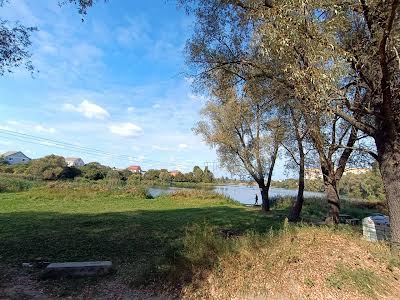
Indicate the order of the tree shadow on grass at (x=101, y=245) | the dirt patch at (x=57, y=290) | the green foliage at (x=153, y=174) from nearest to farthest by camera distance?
the dirt patch at (x=57, y=290), the tree shadow on grass at (x=101, y=245), the green foliage at (x=153, y=174)

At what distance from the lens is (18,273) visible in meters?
6.38

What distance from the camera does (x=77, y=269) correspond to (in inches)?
243

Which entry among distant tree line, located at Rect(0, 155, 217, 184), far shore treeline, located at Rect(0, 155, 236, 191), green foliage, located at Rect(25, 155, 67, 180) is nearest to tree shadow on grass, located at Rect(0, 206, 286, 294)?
far shore treeline, located at Rect(0, 155, 236, 191)

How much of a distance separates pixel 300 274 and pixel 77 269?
3.80 meters

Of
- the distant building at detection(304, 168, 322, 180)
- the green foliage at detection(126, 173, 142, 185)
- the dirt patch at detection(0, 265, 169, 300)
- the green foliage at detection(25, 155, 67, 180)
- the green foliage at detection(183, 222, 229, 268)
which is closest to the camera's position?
the dirt patch at detection(0, 265, 169, 300)

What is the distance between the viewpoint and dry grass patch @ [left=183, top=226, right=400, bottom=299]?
528 cm

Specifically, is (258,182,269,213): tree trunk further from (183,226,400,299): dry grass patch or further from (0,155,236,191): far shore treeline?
(0,155,236,191): far shore treeline

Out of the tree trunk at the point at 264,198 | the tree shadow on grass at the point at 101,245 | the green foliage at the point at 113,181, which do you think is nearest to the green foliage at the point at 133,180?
the green foliage at the point at 113,181

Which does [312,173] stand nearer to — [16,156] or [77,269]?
[77,269]

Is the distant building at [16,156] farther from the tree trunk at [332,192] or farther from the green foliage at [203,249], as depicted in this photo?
the green foliage at [203,249]

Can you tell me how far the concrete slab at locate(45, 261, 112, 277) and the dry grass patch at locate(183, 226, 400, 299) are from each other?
1829mm

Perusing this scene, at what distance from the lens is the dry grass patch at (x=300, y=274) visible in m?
5.28

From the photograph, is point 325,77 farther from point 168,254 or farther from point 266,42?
point 168,254

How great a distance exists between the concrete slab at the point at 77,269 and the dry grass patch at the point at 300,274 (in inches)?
72.0
